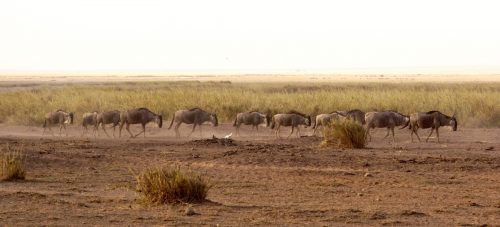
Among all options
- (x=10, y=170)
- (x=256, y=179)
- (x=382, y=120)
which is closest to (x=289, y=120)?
(x=382, y=120)

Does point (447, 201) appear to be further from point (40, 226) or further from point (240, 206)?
point (40, 226)

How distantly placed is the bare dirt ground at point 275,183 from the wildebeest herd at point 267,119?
56 centimetres

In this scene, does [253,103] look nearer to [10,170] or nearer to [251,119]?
[251,119]

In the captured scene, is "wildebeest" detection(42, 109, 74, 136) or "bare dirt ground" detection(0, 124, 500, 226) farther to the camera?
"wildebeest" detection(42, 109, 74, 136)

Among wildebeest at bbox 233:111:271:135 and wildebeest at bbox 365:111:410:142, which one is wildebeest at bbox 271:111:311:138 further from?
wildebeest at bbox 365:111:410:142

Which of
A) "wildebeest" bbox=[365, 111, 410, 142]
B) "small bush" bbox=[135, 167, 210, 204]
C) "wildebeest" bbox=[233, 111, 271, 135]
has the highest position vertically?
"small bush" bbox=[135, 167, 210, 204]

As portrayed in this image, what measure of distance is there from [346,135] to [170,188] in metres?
9.95

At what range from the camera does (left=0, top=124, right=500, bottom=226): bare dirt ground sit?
12.4 metres

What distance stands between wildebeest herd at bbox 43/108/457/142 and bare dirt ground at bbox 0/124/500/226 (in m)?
0.56

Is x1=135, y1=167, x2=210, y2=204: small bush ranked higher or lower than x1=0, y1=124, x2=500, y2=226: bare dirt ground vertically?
higher

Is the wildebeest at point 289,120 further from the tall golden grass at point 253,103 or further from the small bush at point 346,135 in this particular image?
the tall golden grass at point 253,103

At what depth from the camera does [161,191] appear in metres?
13.4

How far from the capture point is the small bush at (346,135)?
74.4ft

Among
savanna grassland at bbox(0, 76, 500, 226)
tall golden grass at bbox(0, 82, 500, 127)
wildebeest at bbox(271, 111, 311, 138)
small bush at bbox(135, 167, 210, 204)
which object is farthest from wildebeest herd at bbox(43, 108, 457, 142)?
small bush at bbox(135, 167, 210, 204)
